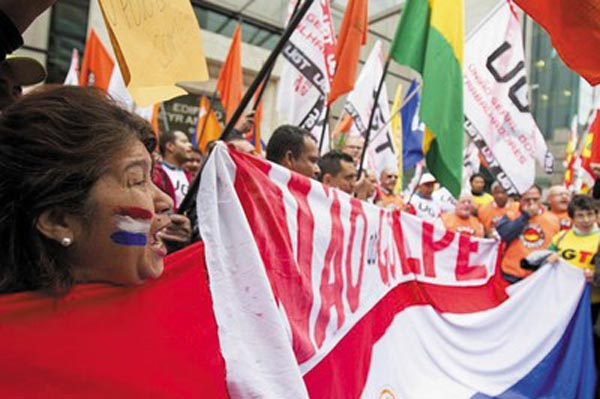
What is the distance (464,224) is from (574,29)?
5235 mm

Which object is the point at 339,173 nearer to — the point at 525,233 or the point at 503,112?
the point at 503,112

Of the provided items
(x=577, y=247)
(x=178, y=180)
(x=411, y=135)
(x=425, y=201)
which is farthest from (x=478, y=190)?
(x=178, y=180)

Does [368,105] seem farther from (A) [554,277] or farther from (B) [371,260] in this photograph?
(B) [371,260]

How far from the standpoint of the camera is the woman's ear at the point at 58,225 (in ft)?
3.64

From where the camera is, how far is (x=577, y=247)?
4578mm

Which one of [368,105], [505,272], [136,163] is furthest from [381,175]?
[136,163]

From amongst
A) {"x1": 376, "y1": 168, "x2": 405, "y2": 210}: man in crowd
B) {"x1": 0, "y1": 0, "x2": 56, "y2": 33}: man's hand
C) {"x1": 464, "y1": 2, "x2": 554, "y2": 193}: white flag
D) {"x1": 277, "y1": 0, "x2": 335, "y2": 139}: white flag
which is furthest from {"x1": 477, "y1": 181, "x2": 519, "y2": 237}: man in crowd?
{"x1": 0, "y1": 0, "x2": 56, "y2": 33}: man's hand

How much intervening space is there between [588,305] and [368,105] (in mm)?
3938

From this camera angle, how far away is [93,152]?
3.75 feet

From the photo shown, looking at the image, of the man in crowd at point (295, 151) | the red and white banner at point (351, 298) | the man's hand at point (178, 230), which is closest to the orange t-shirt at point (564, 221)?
the red and white banner at point (351, 298)

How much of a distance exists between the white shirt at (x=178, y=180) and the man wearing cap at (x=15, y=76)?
257 cm

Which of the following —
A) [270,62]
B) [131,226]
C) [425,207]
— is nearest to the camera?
[131,226]

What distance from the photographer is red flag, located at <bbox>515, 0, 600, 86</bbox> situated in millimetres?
1734

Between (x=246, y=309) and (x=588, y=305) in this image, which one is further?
(x=588, y=305)
